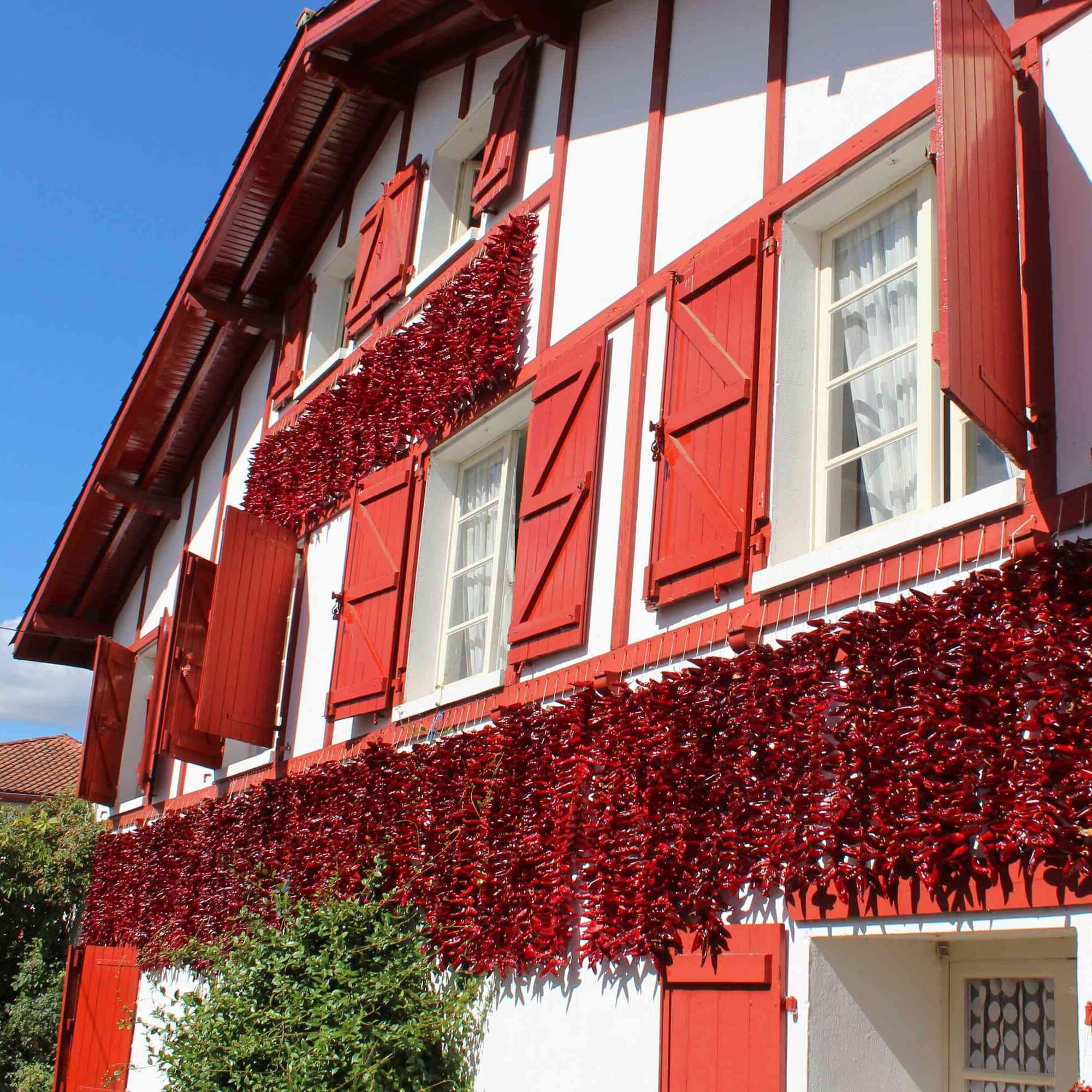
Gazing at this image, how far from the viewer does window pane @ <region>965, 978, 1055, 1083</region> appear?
4.25 m

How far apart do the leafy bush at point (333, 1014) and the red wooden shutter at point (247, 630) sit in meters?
2.18

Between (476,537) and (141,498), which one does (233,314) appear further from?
(476,537)

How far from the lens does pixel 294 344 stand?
10.9 metres

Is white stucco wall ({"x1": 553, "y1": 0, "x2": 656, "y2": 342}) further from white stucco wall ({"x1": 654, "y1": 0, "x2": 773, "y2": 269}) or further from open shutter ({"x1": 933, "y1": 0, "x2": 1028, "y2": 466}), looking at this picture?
open shutter ({"x1": 933, "y1": 0, "x2": 1028, "y2": 466})

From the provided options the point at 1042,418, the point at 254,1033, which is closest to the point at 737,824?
the point at 1042,418

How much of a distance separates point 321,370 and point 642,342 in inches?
173

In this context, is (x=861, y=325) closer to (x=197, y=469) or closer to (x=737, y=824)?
(x=737, y=824)

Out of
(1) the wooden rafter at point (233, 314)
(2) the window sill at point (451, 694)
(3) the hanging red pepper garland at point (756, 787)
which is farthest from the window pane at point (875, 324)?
(1) the wooden rafter at point (233, 314)

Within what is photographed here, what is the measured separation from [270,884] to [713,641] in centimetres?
403

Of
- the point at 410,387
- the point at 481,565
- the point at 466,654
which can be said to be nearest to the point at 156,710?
the point at 410,387

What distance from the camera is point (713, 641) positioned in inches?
208

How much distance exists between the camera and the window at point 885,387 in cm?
476

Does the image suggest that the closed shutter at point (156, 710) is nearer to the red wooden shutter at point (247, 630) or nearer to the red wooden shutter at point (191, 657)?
the red wooden shutter at point (191, 657)

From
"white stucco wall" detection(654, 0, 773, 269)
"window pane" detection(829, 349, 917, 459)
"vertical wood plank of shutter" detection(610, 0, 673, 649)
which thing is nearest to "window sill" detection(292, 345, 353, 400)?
"vertical wood plank of shutter" detection(610, 0, 673, 649)
